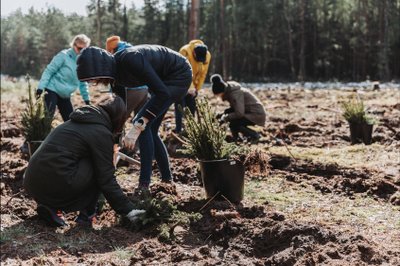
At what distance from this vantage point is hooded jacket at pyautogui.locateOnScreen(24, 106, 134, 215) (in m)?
3.47

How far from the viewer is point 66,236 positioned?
361 cm

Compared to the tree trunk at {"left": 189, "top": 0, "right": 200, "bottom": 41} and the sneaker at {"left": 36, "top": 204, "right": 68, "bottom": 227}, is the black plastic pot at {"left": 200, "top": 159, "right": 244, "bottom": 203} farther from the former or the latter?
the tree trunk at {"left": 189, "top": 0, "right": 200, "bottom": 41}

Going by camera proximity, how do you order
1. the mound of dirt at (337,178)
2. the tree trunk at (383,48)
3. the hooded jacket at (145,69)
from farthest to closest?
1. the tree trunk at (383,48)
2. the mound of dirt at (337,178)
3. the hooded jacket at (145,69)

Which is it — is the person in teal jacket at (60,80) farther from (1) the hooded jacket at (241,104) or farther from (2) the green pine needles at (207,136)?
(2) the green pine needles at (207,136)

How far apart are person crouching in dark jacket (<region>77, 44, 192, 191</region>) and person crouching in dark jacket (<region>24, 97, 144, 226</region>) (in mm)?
247

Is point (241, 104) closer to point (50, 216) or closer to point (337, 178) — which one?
point (337, 178)

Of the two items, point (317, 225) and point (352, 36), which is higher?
point (352, 36)

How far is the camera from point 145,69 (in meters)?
3.80

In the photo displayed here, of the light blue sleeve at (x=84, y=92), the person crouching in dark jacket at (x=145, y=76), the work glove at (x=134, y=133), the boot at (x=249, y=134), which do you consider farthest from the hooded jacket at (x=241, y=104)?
the work glove at (x=134, y=133)

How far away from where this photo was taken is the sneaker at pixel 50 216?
12.3ft

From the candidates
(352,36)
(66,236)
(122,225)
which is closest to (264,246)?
(122,225)

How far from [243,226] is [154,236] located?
0.63 meters

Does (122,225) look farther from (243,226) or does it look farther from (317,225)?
(317,225)

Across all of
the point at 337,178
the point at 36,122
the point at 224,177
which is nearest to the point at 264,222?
the point at 224,177
